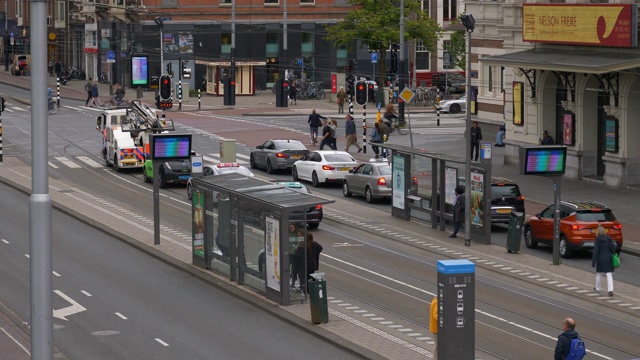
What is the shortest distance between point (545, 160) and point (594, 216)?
209cm

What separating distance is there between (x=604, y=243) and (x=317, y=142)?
3394 centimetres

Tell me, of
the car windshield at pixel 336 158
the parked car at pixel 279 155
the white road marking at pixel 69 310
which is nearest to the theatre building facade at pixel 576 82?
the car windshield at pixel 336 158

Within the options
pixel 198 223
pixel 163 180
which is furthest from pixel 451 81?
pixel 198 223

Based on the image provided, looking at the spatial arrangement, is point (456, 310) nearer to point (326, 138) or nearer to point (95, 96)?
point (326, 138)

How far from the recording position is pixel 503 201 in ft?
119

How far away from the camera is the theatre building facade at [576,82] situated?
42500 mm

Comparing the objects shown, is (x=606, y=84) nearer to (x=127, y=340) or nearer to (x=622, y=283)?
(x=622, y=283)

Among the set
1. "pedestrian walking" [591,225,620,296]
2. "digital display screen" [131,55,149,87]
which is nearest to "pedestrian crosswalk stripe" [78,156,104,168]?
"digital display screen" [131,55,149,87]

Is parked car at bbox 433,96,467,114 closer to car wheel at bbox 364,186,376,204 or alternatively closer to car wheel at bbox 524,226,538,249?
car wheel at bbox 364,186,376,204

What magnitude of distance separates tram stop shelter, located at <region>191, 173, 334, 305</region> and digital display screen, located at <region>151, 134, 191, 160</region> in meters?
3.19

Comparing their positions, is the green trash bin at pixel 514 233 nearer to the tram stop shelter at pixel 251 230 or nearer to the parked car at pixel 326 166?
the tram stop shelter at pixel 251 230

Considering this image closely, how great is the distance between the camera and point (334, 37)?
88188 mm

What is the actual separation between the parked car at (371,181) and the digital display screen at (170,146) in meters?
9.37

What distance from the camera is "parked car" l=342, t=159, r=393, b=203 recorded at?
135ft
